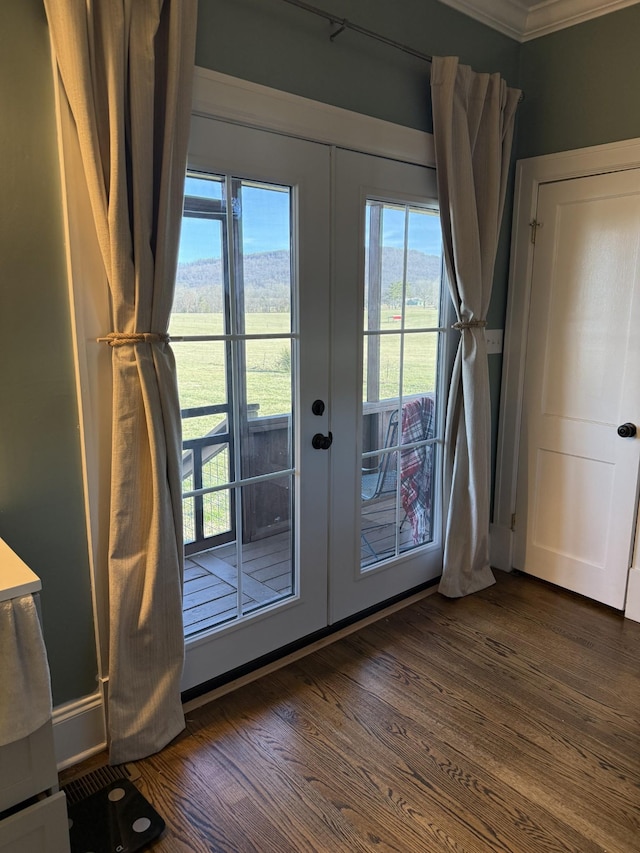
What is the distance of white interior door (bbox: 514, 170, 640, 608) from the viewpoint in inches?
104

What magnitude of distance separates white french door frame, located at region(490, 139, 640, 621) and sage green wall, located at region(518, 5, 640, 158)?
0.06 metres

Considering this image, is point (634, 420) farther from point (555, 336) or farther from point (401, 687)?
point (401, 687)

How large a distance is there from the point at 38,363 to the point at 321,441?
1.09 meters

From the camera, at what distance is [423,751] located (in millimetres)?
1916

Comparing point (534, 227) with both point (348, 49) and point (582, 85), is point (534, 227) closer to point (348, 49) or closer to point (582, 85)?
point (582, 85)

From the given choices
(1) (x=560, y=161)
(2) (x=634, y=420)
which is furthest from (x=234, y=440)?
(1) (x=560, y=161)

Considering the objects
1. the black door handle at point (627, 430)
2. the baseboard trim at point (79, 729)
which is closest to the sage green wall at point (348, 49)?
the black door handle at point (627, 430)

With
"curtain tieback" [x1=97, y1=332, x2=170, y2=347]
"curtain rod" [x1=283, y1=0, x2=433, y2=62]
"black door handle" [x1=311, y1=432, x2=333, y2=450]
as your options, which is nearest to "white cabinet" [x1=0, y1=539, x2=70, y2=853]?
"curtain tieback" [x1=97, y1=332, x2=170, y2=347]

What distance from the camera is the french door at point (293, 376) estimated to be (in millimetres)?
2002

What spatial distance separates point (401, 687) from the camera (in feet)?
7.33

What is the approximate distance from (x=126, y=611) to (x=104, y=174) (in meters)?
1.27

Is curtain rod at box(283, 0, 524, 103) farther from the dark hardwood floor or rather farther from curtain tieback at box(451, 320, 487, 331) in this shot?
the dark hardwood floor

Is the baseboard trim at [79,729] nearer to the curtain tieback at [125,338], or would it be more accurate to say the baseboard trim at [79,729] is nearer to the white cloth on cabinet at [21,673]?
the white cloth on cabinet at [21,673]

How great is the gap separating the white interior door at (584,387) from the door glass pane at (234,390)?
1.41m
